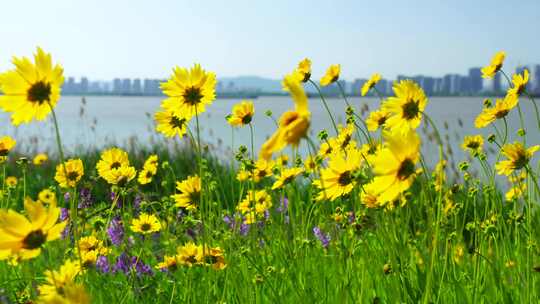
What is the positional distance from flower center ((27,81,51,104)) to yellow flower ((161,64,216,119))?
54cm

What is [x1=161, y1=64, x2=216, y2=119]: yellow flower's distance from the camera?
1.85 m

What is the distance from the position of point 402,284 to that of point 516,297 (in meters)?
0.43

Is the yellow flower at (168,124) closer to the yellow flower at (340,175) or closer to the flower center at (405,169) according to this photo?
the yellow flower at (340,175)

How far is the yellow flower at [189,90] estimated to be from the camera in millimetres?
1846

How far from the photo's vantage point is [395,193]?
1.13m

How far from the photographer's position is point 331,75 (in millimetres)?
3102

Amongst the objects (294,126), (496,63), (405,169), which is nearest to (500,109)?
(496,63)

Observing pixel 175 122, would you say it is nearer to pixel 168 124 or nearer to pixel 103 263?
pixel 168 124

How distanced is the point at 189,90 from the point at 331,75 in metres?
1.36

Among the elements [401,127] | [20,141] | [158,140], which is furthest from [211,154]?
[401,127]

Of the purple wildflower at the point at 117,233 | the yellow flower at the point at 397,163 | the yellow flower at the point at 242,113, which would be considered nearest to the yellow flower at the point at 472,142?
the yellow flower at the point at 242,113

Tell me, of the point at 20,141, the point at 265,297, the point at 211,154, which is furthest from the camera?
the point at 20,141

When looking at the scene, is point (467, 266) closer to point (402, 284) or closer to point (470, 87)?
point (402, 284)

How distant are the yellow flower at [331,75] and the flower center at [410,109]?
141 centimetres
